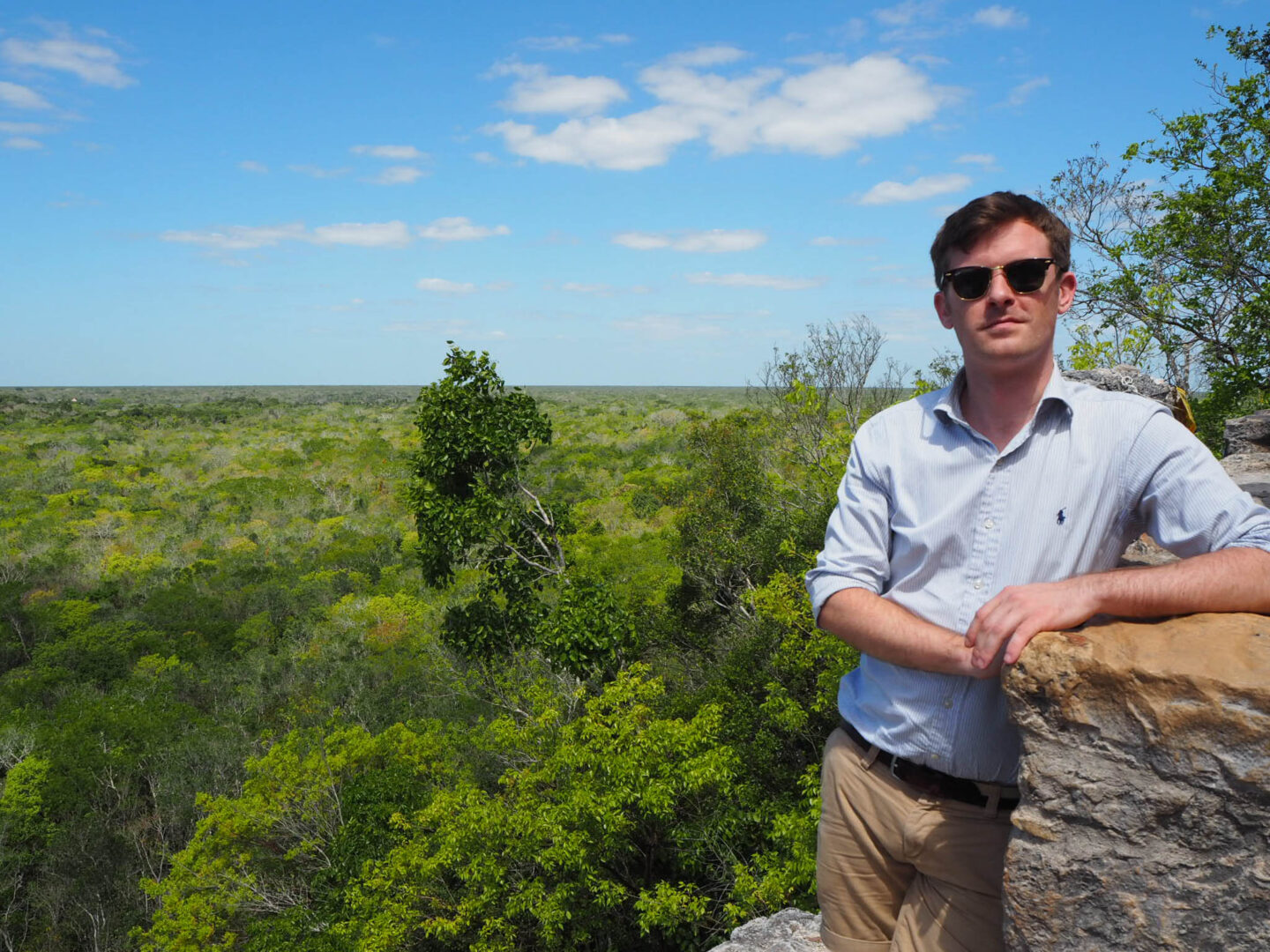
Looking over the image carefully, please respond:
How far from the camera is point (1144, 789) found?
5.92ft

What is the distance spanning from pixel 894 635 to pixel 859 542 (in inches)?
11.2

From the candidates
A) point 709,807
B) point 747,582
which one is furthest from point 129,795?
point 747,582

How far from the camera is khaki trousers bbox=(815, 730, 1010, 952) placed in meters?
1.99

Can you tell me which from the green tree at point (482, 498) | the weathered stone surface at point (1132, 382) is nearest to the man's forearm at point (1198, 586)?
the weathered stone surface at point (1132, 382)

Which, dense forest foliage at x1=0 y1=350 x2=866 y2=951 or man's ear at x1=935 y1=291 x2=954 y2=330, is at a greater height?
man's ear at x1=935 y1=291 x2=954 y2=330

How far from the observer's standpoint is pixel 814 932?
483 cm

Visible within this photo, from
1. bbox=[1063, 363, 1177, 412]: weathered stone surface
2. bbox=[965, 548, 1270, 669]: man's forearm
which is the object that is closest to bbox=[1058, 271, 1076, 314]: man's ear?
bbox=[965, 548, 1270, 669]: man's forearm

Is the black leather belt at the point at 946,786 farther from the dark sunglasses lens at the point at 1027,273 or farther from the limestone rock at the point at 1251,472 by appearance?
the limestone rock at the point at 1251,472

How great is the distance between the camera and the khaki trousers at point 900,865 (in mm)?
1989

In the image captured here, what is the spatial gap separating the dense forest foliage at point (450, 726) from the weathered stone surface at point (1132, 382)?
14.3 feet

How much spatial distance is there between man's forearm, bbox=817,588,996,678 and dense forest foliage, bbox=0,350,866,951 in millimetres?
6989

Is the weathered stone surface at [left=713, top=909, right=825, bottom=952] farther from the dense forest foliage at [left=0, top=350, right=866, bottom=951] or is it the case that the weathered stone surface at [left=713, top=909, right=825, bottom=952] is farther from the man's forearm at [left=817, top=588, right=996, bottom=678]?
the man's forearm at [left=817, top=588, right=996, bottom=678]

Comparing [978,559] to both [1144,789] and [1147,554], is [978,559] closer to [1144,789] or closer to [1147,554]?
[1144,789]

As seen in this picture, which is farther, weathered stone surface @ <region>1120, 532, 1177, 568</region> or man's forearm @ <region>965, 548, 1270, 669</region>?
weathered stone surface @ <region>1120, 532, 1177, 568</region>
